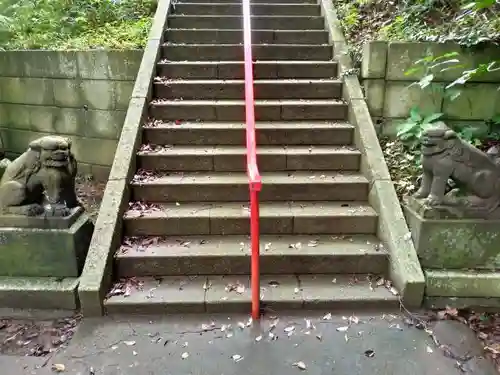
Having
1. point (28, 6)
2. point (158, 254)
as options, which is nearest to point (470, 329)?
point (158, 254)

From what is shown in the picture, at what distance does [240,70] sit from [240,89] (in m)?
0.40

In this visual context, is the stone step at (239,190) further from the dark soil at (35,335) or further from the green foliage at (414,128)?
the dark soil at (35,335)

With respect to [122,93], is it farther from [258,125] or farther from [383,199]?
[383,199]

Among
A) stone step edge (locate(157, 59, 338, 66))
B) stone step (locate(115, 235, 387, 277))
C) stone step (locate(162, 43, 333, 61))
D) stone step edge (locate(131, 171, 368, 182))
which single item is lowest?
stone step (locate(115, 235, 387, 277))

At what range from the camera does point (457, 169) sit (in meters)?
3.67

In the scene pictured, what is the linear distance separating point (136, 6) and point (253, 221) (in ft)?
19.4

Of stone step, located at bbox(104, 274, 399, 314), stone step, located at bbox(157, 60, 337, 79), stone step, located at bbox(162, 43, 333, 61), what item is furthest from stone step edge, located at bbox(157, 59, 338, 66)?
stone step, located at bbox(104, 274, 399, 314)

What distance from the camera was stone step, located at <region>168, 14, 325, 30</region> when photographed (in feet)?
22.1

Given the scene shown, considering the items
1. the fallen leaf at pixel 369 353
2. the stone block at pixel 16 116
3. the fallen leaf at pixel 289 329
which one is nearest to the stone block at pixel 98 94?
the stone block at pixel 16 116

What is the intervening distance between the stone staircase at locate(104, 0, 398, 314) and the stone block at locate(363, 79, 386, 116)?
333mm

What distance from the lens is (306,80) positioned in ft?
19.1

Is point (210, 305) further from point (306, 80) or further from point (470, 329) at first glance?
point (306, 80)

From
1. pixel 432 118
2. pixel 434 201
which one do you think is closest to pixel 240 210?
pixel 434 201

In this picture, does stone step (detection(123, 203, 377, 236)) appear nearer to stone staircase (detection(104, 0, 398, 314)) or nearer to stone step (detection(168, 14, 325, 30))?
stone staircase (detection(104, 0, 398, 314))
